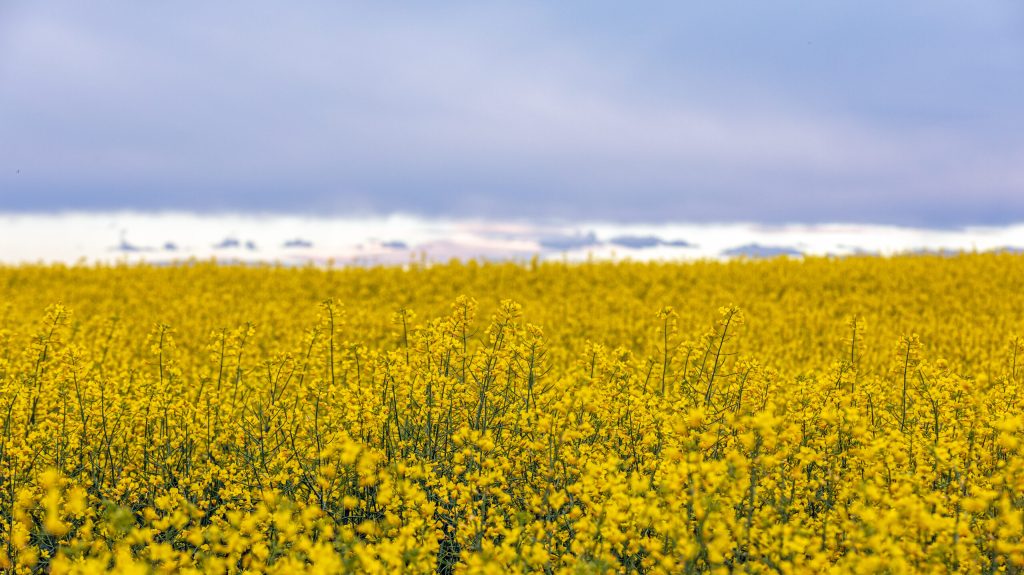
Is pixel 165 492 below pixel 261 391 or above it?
below

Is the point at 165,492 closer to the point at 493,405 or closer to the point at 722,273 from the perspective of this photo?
the point at 493,405

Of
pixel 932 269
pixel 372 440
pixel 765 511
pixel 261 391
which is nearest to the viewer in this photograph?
pixel 765 511

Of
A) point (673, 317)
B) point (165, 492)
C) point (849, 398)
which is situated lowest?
point (165, 492)

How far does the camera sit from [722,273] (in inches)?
744

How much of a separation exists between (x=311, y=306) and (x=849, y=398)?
42.0 feet

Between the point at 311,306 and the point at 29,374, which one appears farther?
the point at 311,306

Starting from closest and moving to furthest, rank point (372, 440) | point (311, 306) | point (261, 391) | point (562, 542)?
1. point (562, 542)
2. point (372, 440)
3. point (261, 391)
4. point (311, 306)

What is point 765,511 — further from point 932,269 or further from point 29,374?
point 932,269

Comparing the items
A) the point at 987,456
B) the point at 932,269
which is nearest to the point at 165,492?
the point at 987,456

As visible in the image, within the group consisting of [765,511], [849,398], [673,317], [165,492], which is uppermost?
[673,317]

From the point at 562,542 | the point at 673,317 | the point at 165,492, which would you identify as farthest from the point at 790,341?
the point at 165,492

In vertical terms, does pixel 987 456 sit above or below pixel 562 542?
above

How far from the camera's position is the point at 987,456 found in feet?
17.0

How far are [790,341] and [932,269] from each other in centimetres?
817
